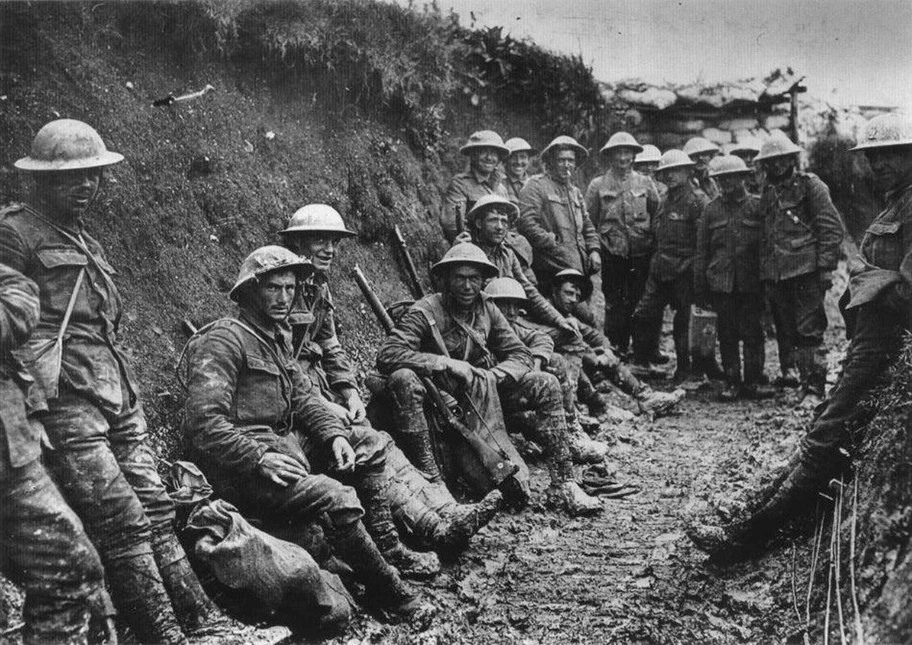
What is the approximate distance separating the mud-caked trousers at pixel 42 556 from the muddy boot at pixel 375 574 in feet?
4.53

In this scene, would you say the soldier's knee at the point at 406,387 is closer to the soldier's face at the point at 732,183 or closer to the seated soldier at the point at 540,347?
the seated soldier at the point at 540,347

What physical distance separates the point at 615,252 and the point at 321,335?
5.64 m

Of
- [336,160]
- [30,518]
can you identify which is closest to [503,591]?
[30,518]

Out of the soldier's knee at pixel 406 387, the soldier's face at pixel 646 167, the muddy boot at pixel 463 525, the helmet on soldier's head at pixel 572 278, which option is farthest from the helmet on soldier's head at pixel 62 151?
the soldier's face at pixel 646 167

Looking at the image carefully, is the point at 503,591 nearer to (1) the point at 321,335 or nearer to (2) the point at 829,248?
(1) the point at 321,335

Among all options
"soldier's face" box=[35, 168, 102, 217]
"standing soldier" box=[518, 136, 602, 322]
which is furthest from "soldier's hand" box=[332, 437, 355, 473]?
"standing soldier" box=[518, 136, 602, 322]

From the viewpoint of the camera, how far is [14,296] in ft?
10.5

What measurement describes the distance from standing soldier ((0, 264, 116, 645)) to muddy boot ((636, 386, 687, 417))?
21.1 ft

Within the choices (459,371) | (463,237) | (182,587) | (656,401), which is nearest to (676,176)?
(656,401)

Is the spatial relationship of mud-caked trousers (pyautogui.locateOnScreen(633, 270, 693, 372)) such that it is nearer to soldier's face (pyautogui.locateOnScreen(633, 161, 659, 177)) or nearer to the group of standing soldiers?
the group of standing soldiers

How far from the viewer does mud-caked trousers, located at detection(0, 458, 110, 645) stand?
3.17 meters

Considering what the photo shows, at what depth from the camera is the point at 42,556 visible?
3.20 meters

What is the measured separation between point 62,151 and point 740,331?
7.71 metres

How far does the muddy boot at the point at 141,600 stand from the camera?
143 inches
